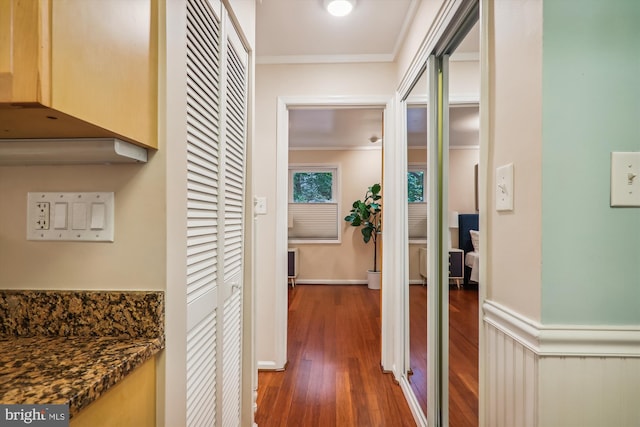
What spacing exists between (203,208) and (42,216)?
0.42 meters

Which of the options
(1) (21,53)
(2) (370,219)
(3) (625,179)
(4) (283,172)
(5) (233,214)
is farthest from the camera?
(2) (370,219)

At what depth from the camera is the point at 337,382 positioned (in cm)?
234

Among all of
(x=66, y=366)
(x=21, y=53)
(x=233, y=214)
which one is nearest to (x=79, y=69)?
(x=21, y=53)

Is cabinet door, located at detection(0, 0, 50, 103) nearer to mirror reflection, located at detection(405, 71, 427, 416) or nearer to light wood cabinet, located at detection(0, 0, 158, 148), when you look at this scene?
light wood cabinet, located at detection(0, 0, 158, 148)

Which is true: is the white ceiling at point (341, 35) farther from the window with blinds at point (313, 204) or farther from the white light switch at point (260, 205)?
the window with blinds at point (313, 204)

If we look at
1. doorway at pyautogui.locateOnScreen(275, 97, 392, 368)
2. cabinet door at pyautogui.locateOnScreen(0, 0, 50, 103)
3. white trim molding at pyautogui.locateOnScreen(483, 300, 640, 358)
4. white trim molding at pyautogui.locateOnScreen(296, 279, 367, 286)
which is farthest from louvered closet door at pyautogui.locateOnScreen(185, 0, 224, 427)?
white trim molding at pyautogui.locateOnScreen(296, 279, 367, 286)

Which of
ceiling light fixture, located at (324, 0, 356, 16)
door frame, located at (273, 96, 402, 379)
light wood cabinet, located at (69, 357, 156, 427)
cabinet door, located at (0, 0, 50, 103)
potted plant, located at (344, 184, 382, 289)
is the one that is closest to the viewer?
cabinet door, located at (0, 0, 50, 103)

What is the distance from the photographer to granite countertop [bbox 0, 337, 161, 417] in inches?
22.0

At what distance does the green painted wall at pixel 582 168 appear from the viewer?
0.78 m

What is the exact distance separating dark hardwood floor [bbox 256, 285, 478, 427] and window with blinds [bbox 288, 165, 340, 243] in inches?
88.4

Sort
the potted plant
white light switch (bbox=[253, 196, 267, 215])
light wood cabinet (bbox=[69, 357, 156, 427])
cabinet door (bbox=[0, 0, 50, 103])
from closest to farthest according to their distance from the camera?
cabinet door (bbox=[0, 0, 50, 103]), light wood cabinet (bbox=[69, 357, 156, 427]), white light switch (bbox=[253, 196, 267, 215]), the potted plant

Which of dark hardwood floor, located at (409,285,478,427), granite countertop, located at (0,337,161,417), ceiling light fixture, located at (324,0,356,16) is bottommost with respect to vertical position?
dark hardwood floor, located at (409,285,478,427)

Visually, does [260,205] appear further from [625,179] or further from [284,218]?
[625,179]

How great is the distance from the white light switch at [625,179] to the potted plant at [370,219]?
4588 mm
